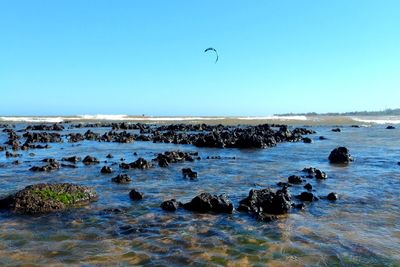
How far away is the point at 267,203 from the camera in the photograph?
1085 centimetres

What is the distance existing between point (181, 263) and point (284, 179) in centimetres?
872

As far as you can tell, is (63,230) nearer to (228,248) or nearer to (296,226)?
(228,248)

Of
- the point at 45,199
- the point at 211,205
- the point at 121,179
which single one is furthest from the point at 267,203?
the point at 121,179

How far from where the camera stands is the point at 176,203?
11148mm

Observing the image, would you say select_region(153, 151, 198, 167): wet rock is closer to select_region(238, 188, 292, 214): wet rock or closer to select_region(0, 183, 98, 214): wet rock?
select_region(0, 183, 98, 214): wet rock

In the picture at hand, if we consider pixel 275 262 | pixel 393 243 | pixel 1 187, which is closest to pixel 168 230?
pixel 275 262

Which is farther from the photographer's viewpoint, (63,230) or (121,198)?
(121,198)

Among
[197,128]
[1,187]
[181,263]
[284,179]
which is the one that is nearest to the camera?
[181,263]

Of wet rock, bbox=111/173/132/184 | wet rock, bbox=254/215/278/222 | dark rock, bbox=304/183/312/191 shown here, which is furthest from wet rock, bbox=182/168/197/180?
wet rock, bbox=254/215/278/222

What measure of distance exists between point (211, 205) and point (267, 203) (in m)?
1.33

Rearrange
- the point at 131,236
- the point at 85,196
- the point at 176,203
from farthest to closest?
the point at 85,196 → the point at 176,203 → the point at 131,236

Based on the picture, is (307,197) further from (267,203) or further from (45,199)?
(45,199)

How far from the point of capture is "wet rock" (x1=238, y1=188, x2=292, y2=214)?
10.7m

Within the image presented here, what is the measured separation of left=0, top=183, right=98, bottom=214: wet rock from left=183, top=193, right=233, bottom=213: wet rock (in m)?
2.86
